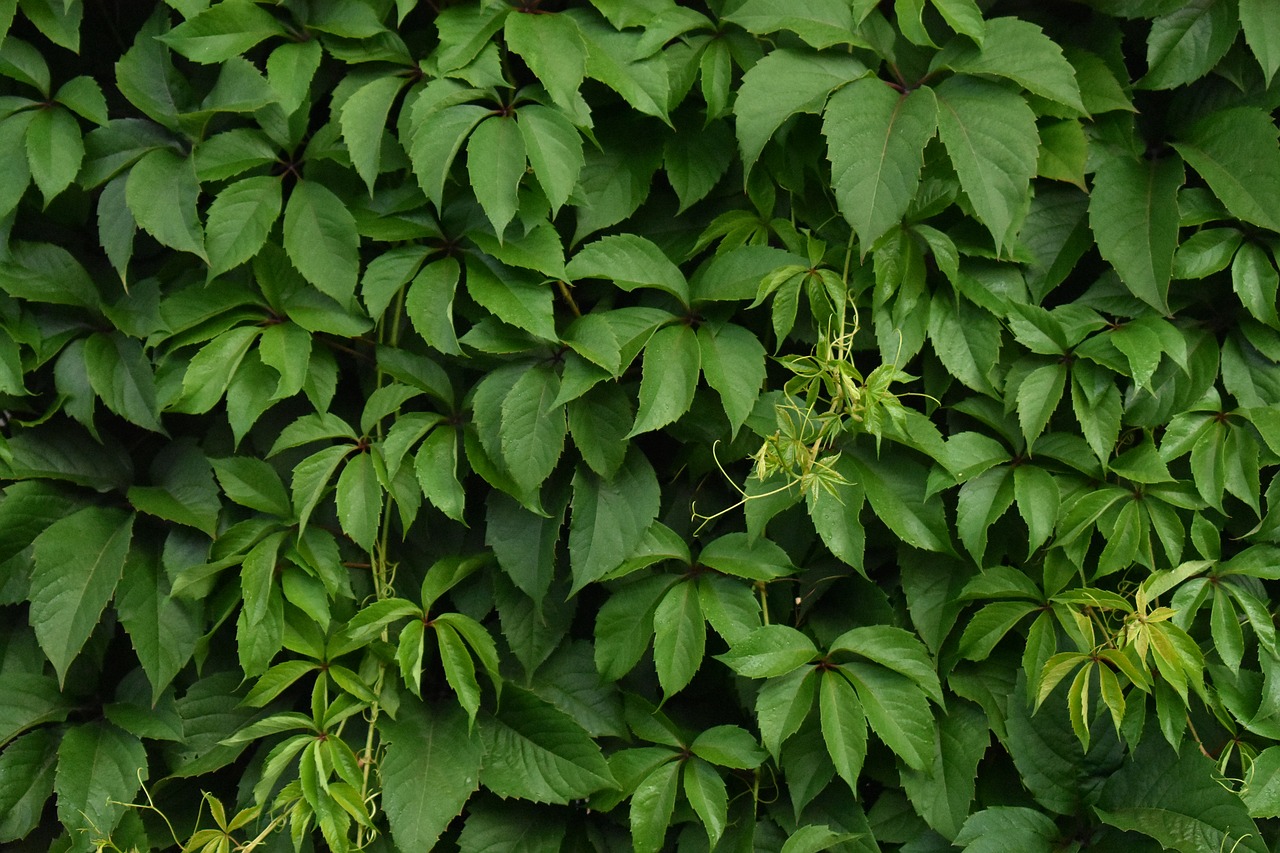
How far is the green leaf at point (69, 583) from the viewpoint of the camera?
140cm

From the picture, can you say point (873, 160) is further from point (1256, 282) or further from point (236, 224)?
point (236, 224)

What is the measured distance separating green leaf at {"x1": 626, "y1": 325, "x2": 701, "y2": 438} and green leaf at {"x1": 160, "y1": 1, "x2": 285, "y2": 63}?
26.0 inches

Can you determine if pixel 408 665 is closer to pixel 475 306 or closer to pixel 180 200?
pixel 475 306

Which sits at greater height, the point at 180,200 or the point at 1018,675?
the point at 180,200

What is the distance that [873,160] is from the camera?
1255 mm

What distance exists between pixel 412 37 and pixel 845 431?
81 cm

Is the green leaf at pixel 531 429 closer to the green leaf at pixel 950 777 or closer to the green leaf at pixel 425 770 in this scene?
the green leaf at pixel 425 770

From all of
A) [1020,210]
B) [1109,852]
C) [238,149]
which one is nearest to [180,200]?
[238,149]

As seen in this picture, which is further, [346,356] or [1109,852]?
[346,356]

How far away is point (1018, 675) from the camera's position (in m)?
1.46

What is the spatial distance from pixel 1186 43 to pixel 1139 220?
238 millimetres

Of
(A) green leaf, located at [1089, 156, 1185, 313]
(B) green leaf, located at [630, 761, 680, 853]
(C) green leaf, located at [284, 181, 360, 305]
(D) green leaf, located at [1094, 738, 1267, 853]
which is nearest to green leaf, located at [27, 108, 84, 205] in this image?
(C) green leaf, located at [284, 181, 360, 305]

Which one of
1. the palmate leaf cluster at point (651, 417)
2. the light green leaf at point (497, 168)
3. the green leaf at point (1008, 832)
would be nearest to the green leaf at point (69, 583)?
the palmate leaf cluster at point (651, 417)

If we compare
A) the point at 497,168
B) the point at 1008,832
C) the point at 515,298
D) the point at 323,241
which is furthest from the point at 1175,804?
the point at 323,241
